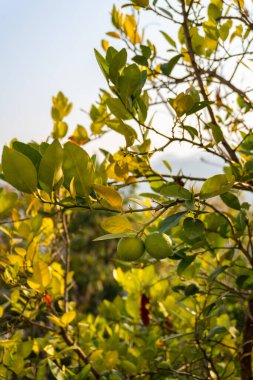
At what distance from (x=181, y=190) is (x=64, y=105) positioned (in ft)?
3.63

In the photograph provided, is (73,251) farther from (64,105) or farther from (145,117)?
(145,117)

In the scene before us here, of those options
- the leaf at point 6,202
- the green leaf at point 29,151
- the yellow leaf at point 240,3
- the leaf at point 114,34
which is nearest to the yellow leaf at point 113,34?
the leaf at point 114,34

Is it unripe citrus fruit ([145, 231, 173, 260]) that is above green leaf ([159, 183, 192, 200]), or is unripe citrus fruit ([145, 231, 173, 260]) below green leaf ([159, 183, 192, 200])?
below

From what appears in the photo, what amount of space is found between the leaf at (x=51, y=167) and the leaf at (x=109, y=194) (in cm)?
7

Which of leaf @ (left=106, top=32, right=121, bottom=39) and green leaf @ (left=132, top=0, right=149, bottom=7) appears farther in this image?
leaf @ (left=106, top=32, right=121, bottom=39)

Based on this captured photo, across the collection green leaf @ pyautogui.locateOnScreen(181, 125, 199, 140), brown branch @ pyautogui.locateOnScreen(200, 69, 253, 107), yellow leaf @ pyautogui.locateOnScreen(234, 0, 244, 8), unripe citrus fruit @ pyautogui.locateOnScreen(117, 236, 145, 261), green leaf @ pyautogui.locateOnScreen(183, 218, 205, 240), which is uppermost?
yellow leaf @ pyautogui.locateOnScreen(234, 0, 244, 8)

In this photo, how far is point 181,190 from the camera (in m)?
0.80

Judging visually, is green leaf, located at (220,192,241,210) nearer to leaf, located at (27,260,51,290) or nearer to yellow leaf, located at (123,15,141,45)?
leaf, located at (27,260,51,290)

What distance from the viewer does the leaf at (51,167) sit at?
736 mm

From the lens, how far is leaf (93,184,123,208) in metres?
0.78

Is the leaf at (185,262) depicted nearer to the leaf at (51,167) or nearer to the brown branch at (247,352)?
the brown branch at (247,352)

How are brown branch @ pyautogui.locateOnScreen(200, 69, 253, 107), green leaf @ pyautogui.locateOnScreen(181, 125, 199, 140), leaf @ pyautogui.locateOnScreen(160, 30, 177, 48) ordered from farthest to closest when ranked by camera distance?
leaf @ pyautogui.locateOnScreen(160, 30, 177, 48) → brown branch @ pyautogui.locateOnScreen(200, 69, 253, 107) → green leaf @ pyautogui.locateOnScreen(181, 125, 199, 140)

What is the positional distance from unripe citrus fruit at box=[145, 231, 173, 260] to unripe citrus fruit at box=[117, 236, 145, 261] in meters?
0.02

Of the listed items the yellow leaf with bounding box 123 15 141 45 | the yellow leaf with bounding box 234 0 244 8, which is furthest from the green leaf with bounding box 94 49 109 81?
the yellow leaf with bounding box 123 15 141 45
